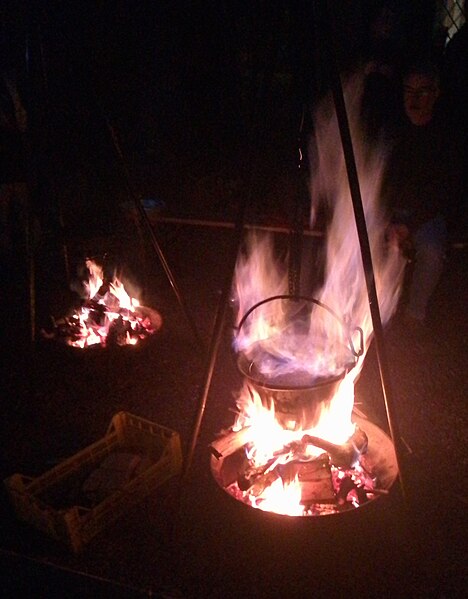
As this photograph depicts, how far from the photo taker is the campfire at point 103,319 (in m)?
4.19

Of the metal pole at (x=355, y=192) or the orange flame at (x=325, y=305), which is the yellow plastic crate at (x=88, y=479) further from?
the metal pole at (x=355, y=192)

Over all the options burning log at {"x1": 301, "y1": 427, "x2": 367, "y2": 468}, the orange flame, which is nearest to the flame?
the orange flame

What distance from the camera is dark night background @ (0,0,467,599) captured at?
2.40 metres

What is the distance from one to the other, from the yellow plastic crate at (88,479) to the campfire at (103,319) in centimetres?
108

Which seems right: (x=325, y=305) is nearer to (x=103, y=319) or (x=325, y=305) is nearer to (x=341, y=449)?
(x=341, y=449)

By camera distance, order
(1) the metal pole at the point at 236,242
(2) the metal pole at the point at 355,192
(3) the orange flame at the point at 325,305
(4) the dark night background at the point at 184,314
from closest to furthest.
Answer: (2) the metal pole at the point at 355,192, (1) the metal pole at the point at 236,242, (4) the dark night background at the point at 184,314, (3) the orange flame at the point at 325,305

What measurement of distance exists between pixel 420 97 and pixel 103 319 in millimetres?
3163

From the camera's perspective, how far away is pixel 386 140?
463cm

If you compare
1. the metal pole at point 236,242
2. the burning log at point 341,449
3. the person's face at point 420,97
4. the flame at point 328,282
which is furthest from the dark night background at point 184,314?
the person's face at point 420,97

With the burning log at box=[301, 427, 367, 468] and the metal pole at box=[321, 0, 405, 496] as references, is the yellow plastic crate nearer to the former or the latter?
the burning log at box=[301, 427, 367, 468]

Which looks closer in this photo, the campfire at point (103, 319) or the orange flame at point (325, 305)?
the orange flame at point (325, 305)

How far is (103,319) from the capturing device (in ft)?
14.1

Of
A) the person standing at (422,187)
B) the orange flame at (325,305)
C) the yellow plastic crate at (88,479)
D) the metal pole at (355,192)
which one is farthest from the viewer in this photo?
the person standing at (422,187)

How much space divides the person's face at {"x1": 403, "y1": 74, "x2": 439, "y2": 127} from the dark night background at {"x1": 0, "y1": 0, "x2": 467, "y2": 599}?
3.11 ft
